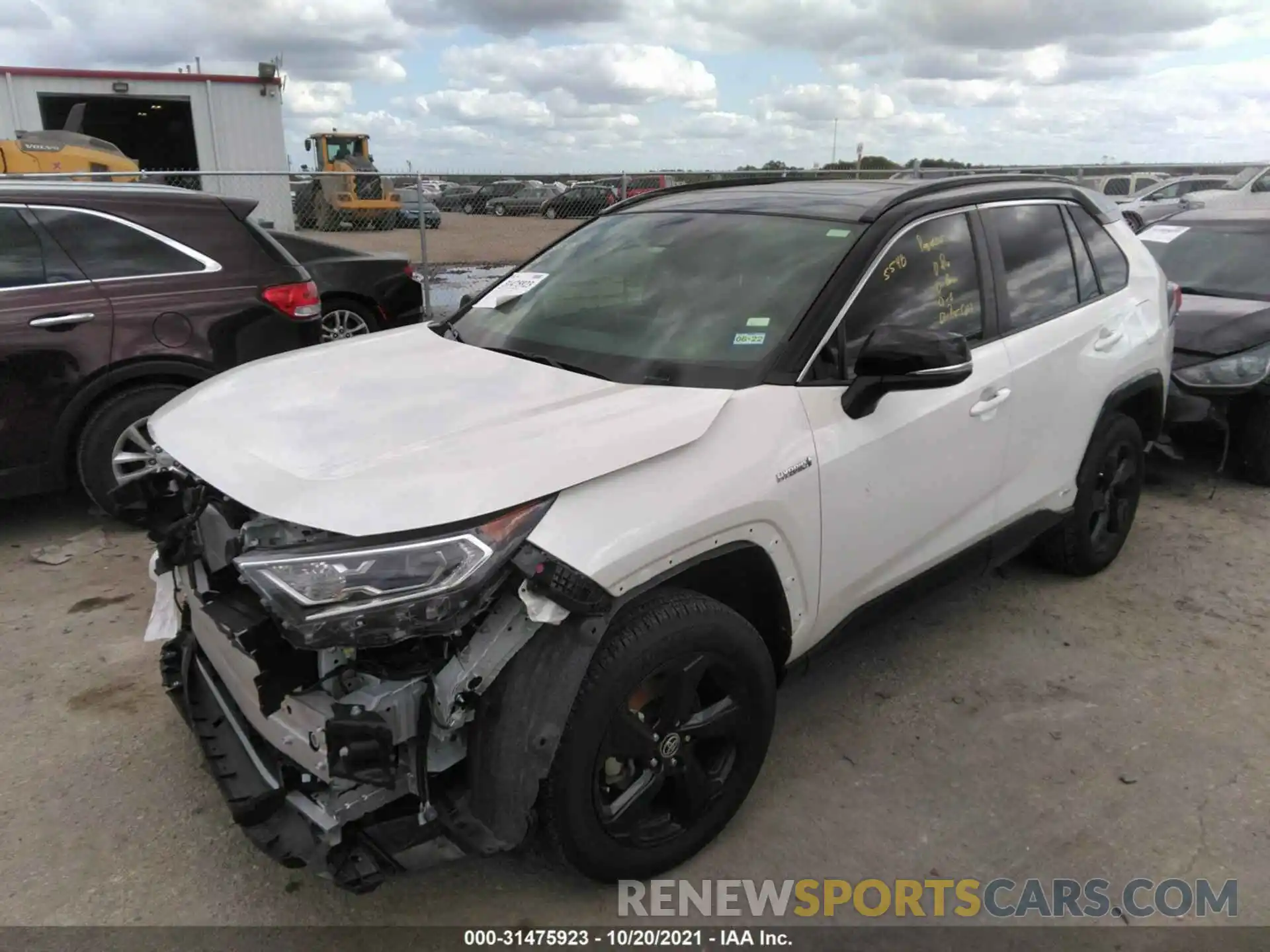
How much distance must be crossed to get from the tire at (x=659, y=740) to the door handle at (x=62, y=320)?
3.80m

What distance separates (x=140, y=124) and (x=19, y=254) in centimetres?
1991

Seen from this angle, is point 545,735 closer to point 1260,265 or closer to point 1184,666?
point 1184,666

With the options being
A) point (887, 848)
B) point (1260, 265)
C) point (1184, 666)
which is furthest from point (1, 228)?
point (1260, 265)

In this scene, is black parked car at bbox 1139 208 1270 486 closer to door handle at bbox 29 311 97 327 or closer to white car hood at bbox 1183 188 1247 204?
door handle at bbox 29 311 97 327

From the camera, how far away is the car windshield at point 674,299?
2729 millimetres

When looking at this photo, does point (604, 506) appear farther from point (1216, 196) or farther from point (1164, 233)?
point (1216, 196)

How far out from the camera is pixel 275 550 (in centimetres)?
200

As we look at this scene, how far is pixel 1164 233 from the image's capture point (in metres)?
7.04

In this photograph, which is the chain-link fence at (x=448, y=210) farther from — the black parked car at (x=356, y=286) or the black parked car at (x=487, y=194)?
the black parked car at (x=356, y=286)

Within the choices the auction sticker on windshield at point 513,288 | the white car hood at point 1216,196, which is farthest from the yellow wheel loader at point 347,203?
the white car hood at point 1216,196

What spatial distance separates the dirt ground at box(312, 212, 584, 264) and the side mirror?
9.08 meters

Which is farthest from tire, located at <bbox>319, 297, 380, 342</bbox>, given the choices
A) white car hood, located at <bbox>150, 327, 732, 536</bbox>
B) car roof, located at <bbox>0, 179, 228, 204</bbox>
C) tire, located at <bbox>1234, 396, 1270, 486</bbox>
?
tire, located at <bbox>1234, 396, 1270, 486</bbox>

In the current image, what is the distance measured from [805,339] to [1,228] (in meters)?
4.21

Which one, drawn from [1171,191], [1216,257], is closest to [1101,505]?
[1216,257]
